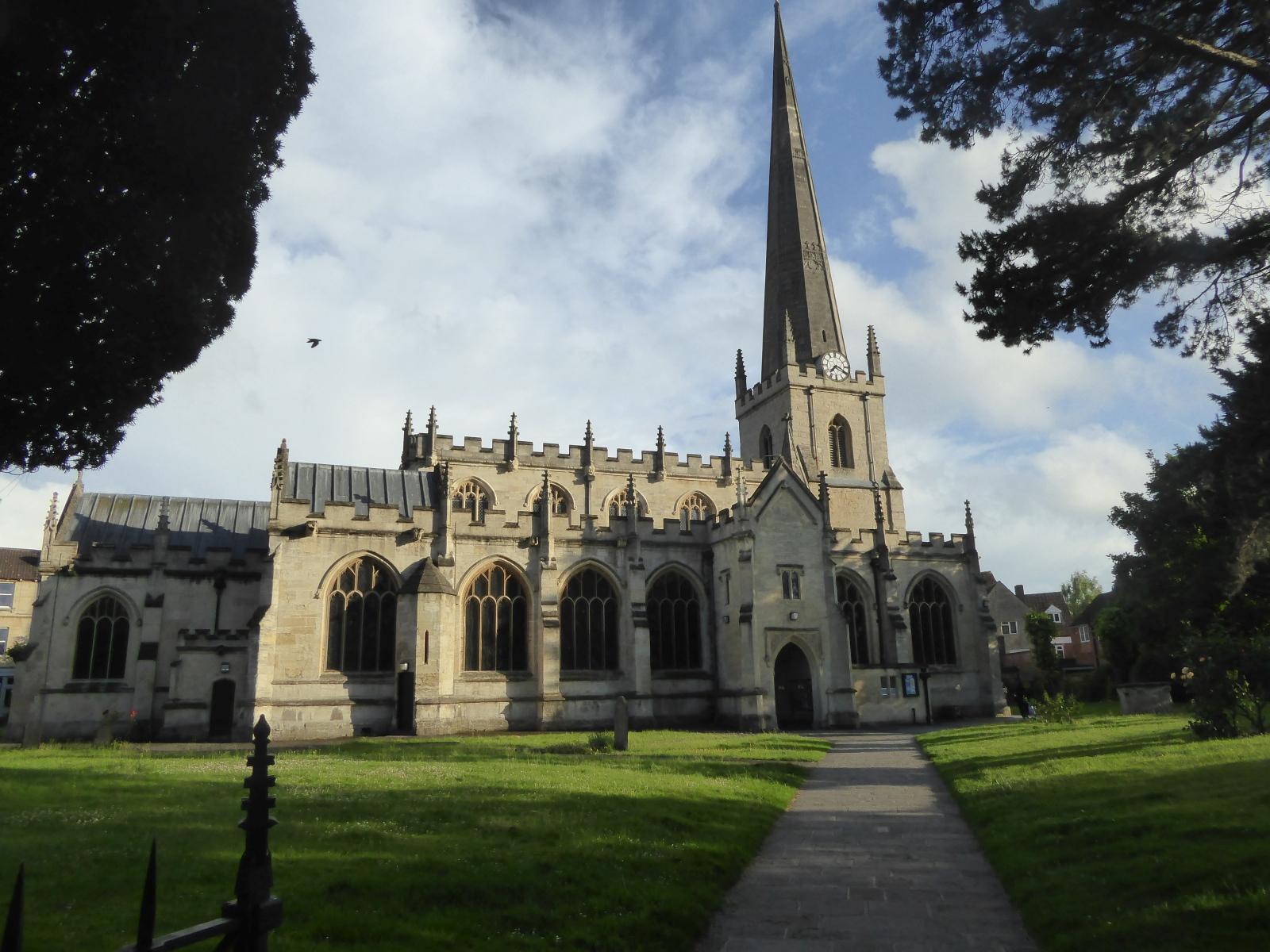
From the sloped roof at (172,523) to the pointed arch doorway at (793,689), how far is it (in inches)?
750

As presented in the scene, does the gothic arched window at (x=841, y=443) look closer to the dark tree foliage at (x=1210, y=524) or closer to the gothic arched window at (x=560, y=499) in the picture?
the dark tree foliage at (x=1210, y=524)

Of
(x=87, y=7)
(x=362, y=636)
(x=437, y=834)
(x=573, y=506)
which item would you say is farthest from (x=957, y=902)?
(x=573, y=506)

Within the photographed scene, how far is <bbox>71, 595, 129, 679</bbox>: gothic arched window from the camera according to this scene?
2892 centimetres

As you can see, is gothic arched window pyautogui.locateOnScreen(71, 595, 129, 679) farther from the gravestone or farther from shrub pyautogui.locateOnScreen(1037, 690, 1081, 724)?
shrub pyautogui.locateOnScreen(1037, 690, 1081, 724)

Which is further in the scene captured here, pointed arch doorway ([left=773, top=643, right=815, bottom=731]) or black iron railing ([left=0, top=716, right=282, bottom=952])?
pointed arch doorway ([left=773, top=643, right=815, bottom=731])

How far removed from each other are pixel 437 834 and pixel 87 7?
1032cm

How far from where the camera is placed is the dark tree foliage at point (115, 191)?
10469mm

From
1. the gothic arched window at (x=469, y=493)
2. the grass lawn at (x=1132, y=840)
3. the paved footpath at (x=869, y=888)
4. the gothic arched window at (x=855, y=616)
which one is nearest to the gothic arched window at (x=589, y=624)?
the gothic arched window at (x=469, y=493)

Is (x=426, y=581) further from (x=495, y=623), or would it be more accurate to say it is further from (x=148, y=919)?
(x=148, y=919)

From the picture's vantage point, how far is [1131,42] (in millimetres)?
9883

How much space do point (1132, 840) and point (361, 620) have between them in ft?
80.5

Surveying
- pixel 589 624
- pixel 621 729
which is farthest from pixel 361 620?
pixel 621 729

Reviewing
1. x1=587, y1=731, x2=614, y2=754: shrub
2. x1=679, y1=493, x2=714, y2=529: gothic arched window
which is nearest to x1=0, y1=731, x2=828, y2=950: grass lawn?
x1=587, y1=731, x2=614, y2=754: shrub

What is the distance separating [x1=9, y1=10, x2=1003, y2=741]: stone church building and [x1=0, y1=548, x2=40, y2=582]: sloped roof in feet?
80.6
